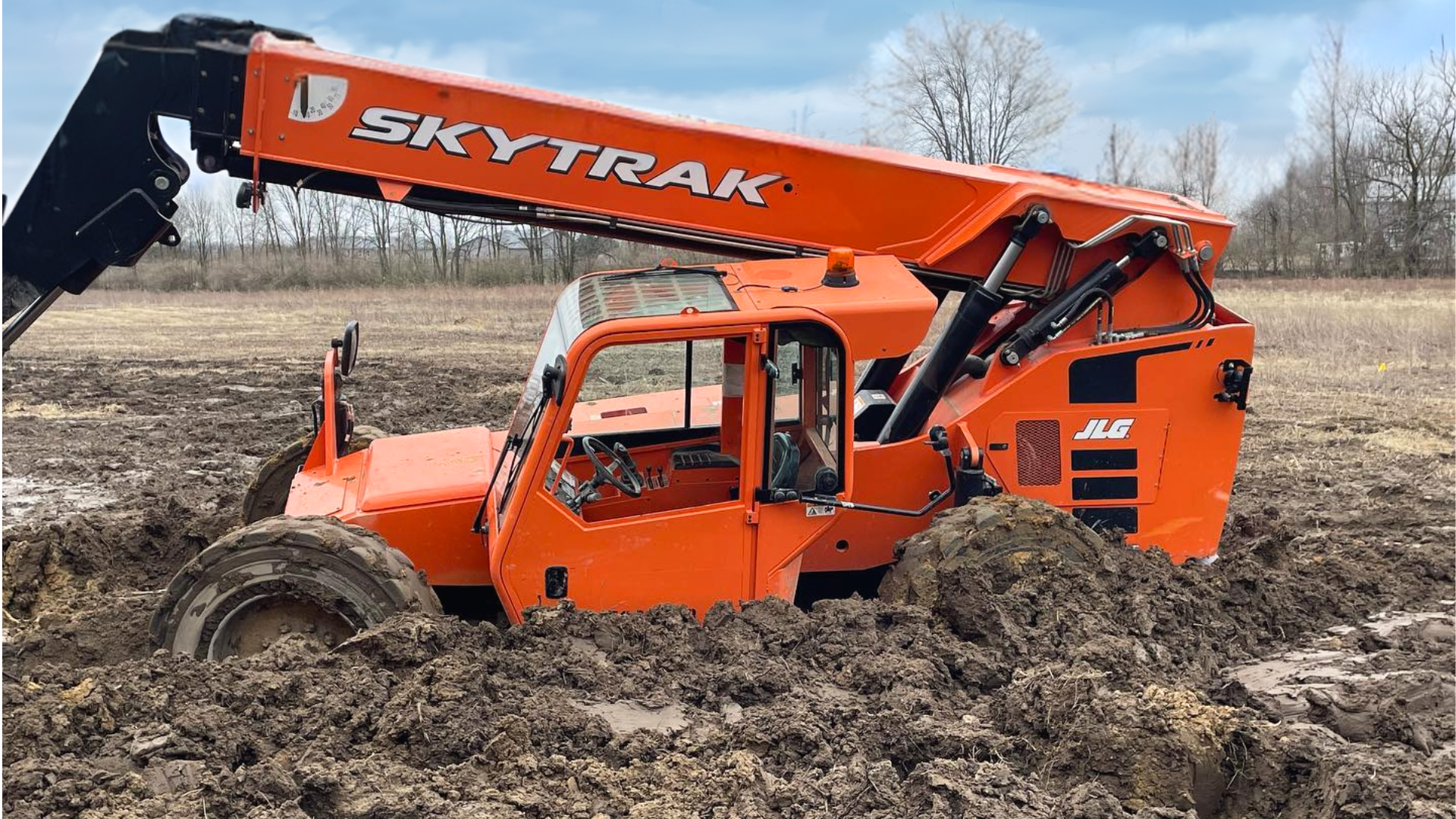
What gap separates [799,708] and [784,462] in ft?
3.86

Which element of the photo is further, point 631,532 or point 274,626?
point 631,532

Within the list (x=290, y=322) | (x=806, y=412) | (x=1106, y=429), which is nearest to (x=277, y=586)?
(x=806, y=412)

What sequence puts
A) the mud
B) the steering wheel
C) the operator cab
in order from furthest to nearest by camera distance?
the steering wheel → the operator cab → the mud

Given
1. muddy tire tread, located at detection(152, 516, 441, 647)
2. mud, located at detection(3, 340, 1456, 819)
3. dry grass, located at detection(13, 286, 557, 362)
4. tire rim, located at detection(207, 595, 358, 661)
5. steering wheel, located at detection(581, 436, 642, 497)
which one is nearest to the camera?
mud, located at detection(3, 340, 1456, 819)

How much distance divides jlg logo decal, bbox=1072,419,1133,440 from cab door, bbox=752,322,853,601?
4.36 ft

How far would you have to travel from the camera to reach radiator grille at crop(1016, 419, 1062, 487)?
5746 mm

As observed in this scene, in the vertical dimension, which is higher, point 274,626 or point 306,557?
point 306,557

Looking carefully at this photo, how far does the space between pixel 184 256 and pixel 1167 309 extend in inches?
1817

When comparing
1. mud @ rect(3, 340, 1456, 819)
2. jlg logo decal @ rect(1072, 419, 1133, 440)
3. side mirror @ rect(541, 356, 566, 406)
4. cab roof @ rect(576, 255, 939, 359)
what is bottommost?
mud @ rect(3, 340, 1456, 819)

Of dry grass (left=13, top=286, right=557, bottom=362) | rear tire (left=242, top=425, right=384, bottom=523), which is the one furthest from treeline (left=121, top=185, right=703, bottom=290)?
rear tire (left=242, top=425, right=384, bottom=523)

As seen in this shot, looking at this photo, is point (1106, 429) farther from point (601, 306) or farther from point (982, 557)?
point (601, 306)

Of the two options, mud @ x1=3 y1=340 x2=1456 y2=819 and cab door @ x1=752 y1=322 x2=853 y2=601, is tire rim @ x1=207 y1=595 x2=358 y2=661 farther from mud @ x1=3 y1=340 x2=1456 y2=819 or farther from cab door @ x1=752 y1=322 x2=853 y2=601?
cab door @ x1=752 y1=322 x2=853 y2=601

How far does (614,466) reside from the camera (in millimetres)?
5727

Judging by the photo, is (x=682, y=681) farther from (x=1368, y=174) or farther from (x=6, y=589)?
(x=1368, y=174)
